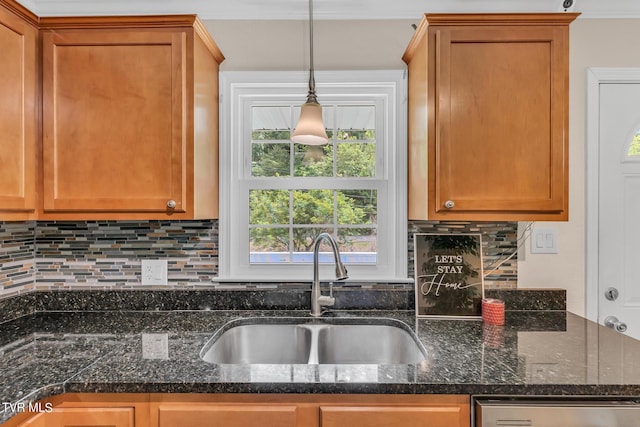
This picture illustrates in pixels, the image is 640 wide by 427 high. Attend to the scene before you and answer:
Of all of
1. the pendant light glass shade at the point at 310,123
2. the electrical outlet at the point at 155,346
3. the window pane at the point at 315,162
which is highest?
the pendant light glass shade at the point at 310,123

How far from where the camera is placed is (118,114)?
4.48ft

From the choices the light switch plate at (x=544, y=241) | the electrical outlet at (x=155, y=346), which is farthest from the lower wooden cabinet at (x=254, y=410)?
the light switch plate at (x=544, y=241)

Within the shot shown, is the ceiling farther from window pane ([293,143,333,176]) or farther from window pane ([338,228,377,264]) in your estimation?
window pane ([338,228,377,264])

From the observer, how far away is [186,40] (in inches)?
53.7

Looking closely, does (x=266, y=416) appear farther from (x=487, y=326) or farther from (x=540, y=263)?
(x=540, y=263)

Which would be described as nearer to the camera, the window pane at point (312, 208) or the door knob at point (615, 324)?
the door knob at point (615, 324)

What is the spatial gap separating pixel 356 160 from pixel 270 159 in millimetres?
424

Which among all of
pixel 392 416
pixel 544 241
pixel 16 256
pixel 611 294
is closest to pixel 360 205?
pixel 544 241

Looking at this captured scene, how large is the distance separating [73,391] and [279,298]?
847 mm

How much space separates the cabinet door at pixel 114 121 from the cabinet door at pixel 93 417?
2.20 ft

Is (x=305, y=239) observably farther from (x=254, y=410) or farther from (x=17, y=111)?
(x=17, y=111)

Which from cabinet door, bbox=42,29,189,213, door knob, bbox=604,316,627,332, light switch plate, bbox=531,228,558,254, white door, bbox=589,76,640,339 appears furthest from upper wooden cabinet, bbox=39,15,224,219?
door knob, bbox=604,316,627,332

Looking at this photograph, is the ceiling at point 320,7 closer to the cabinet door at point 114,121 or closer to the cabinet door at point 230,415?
the cabinet door at point 114,121

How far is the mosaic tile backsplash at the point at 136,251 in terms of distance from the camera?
1.67 meters
